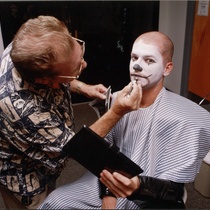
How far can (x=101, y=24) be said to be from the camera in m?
3.05

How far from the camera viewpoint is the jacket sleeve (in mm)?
982

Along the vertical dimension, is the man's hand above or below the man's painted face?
below

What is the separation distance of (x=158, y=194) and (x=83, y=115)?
6.94 feet

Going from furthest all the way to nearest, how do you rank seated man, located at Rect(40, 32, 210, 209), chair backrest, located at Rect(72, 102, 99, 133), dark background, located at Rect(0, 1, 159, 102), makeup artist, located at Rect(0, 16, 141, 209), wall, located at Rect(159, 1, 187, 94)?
wall, located at Rect(159, 1, 187, 94), chair backrest, located at Rect(72, 102, 99, 133), dark background, located at Rect(0, 1, 159, 102), seated man, located at Rect(40, 32, 210, 209), makeup artist, located at Rect(0, 16, 141, 209)

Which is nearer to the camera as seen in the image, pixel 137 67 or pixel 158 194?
pixel 158 194

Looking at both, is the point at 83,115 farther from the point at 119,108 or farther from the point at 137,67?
the point at 119,108

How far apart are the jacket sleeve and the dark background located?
2.27 metres

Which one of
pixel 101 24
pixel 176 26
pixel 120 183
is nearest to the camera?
pixel 120 183

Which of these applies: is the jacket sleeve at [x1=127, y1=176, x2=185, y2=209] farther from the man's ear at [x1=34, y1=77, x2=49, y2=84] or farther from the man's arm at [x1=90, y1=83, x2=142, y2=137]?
the man's ear at [x1=34, y1=77, x2=49, y2=84]

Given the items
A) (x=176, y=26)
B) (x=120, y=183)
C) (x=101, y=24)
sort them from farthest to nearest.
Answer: (x=176, y=26) < (x=101, y=24) < (x=120, y=183)

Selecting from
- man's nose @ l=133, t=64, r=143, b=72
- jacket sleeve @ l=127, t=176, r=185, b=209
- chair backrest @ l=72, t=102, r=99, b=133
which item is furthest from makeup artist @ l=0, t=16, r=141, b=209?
chair backrest @ l=72, t=102, r=99, b=133

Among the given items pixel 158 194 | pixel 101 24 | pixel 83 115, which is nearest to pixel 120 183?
pixel 158 194

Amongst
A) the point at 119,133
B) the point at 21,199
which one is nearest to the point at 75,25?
the point at 119,133

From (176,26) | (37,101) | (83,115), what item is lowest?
(83,115)
